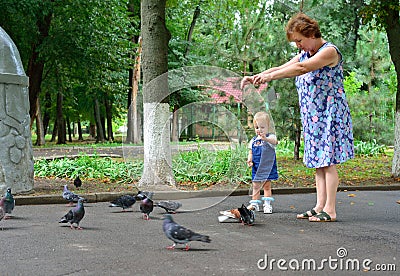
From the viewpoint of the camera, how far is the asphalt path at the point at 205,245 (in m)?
4.15

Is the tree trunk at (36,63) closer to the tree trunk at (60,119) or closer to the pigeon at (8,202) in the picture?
the tree trunk at (60,119)

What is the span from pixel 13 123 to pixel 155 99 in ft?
7.84

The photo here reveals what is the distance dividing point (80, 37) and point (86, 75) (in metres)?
2.14

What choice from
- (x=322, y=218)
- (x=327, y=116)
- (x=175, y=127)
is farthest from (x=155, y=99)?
(x=322, y=218)

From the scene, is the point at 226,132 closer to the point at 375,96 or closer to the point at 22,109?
the point at 22,109

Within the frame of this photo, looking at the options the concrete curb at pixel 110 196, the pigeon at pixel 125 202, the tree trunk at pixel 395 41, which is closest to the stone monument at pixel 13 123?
the concrete curb at pixel 110 196

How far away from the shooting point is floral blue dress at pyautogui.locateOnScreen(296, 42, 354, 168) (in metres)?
5.98

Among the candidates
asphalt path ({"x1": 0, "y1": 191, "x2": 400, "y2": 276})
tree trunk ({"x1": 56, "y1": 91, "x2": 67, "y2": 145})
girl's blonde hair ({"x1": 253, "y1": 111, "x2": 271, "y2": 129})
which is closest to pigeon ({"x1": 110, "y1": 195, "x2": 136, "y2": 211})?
asphalt path ({"x1": 0, "y1": 191, "x2": 400, "y2": 276})

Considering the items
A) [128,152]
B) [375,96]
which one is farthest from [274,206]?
[375,96]

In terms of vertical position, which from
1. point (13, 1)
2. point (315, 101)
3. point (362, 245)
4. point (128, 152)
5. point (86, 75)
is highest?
point (13, 1)

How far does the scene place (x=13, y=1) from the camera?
19.8m

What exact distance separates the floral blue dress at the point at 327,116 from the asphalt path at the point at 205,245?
81 cm

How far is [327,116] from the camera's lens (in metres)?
6.02

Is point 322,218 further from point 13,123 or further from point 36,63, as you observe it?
point 36,63
